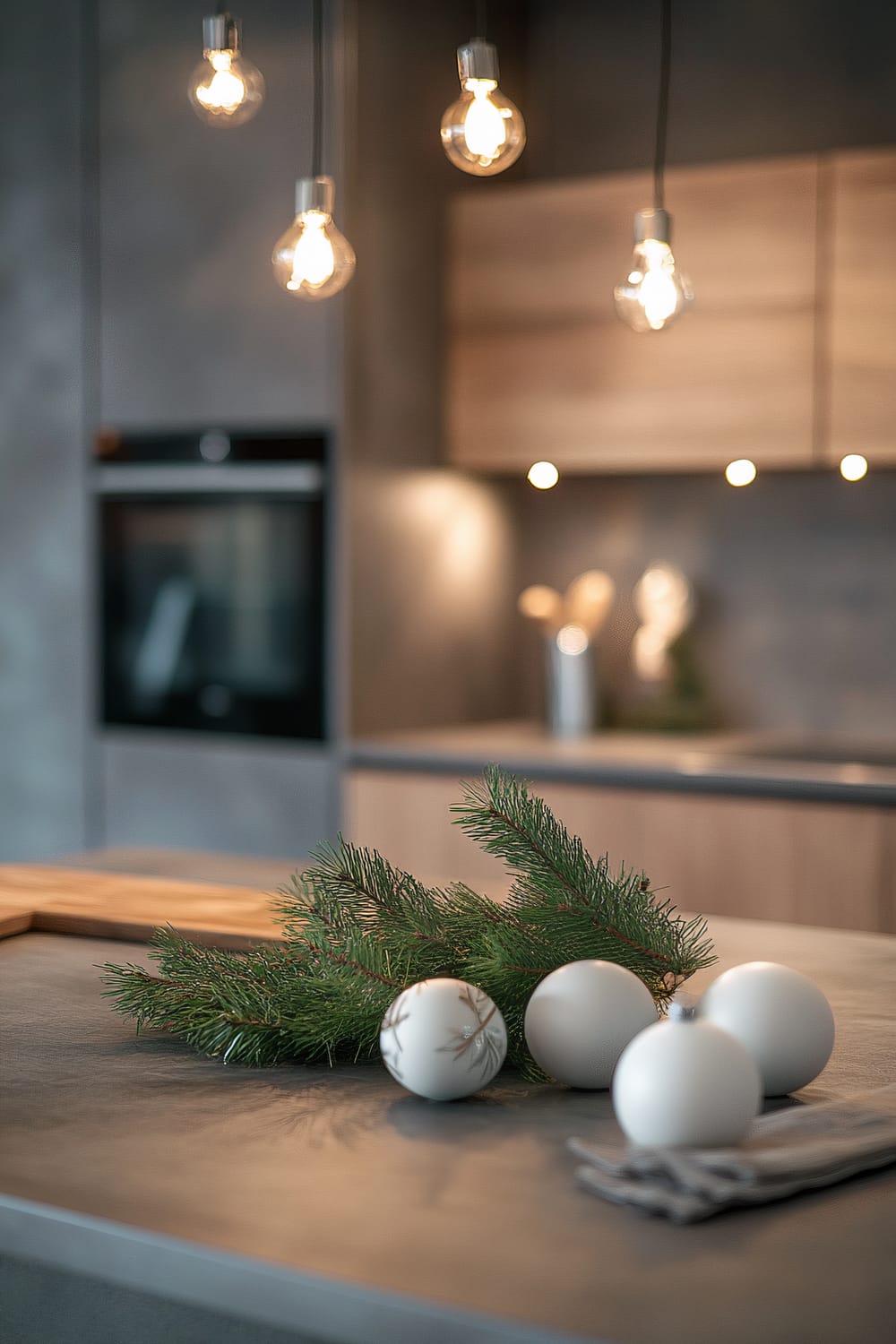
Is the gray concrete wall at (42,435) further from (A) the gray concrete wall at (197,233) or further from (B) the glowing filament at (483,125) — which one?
(B) the glowing filament at (483,125)

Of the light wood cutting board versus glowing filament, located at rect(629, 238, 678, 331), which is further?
glowing filament, located at rect(629, 238, 678, 331)

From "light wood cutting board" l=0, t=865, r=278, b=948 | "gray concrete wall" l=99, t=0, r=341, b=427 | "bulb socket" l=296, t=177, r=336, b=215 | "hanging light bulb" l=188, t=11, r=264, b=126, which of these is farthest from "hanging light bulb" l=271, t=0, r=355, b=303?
"gray concrete wall" l=99, t=0, r=341, b=427

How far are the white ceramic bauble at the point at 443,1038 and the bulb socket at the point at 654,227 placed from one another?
35.3 inches

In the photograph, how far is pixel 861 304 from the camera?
2.81 meters

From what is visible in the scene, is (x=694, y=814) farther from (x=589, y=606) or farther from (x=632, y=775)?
(x=589, y=606)

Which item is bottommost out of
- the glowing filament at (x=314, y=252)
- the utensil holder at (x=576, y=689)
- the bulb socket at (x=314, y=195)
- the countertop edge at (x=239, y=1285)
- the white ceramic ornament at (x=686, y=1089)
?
the countertop edge at (x=239, y=1285)

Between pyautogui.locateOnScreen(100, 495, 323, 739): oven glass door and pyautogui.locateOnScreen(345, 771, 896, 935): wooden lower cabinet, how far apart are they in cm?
33

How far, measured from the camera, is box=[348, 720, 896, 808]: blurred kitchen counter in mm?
2656

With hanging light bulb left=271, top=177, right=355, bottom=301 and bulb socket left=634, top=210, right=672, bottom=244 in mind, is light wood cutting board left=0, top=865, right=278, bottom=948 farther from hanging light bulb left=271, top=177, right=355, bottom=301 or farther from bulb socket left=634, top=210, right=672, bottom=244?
bulb socket left=634, top=210, right=672, bottom=244

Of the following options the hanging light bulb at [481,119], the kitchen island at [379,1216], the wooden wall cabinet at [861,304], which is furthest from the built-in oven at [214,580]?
the kitchen island at [379,1216]

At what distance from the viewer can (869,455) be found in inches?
111

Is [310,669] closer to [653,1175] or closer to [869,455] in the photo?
[869,455]

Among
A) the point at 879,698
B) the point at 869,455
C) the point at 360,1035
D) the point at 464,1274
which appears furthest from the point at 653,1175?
the point at 879,698

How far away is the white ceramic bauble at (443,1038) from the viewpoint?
0.93 meters
